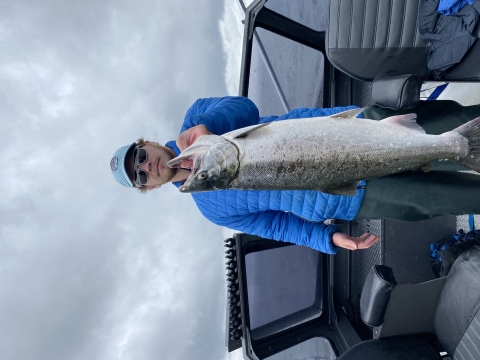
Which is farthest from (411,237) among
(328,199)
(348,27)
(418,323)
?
(348,27)

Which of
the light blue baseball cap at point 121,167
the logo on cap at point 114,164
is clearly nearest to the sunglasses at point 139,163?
the light blue baseball cap at point 121,167

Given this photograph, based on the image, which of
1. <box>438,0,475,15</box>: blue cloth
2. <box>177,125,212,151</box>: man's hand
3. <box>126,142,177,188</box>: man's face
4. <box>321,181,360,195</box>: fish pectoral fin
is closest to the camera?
<box>321,181,360,195</box>: fish pectoral fin

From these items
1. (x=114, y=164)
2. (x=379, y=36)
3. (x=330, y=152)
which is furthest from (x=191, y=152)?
(x=379, y=36)

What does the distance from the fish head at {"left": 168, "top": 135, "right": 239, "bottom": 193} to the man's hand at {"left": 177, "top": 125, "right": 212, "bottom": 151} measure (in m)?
0.22

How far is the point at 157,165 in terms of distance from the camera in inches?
90.7

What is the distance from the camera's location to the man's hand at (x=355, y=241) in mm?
2279

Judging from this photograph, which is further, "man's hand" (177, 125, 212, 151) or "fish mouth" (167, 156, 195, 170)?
"man's hand" (177, 125, 212, 151)

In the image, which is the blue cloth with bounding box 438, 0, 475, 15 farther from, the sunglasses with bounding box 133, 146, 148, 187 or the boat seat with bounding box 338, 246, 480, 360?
the sunglasses with bounding box 133, 146, 148, 187

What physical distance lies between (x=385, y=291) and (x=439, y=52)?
2.05 meters

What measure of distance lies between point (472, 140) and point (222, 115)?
4.97ft

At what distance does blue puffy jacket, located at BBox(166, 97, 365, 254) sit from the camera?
2199 mm

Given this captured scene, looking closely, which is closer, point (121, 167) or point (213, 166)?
point (213, 166)

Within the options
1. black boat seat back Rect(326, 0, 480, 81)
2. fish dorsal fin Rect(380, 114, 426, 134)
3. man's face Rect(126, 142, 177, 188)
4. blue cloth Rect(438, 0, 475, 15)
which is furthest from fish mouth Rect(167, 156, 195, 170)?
blue cloth Rect(438, 0, 475, 15)

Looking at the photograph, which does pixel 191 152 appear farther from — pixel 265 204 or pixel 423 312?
pixel 423 312
